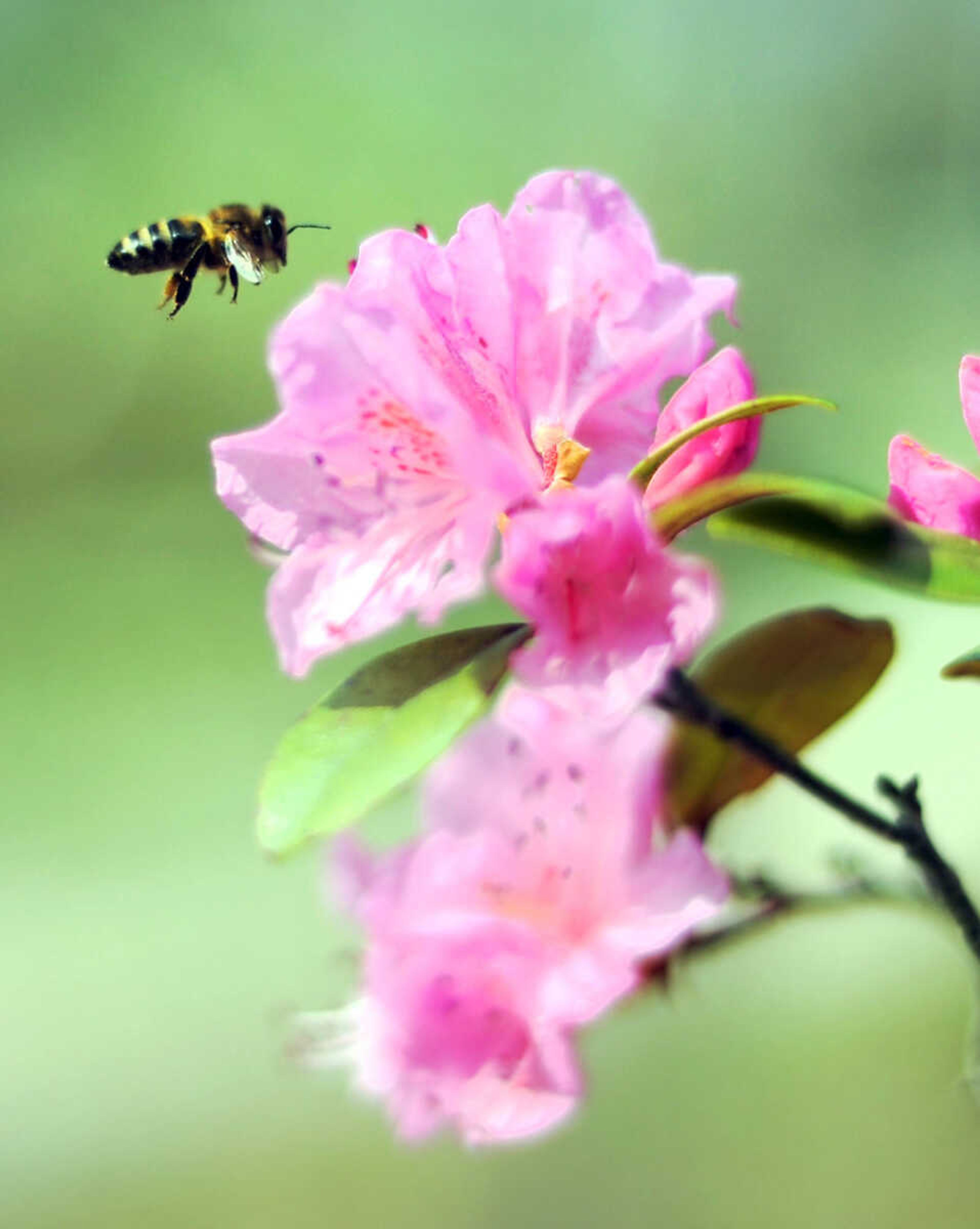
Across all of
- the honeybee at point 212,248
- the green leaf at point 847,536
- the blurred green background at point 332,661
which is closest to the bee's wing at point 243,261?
the honeybee at point 212,248

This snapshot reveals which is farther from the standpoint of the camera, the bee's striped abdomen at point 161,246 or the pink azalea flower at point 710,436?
the bee's striped abdomen at point 161,246

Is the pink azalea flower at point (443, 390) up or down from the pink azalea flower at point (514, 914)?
up

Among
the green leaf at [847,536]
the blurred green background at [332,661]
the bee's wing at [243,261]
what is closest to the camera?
the green leaf at [847,536]

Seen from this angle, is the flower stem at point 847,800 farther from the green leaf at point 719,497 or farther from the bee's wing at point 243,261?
the bee's wing at point 243,261

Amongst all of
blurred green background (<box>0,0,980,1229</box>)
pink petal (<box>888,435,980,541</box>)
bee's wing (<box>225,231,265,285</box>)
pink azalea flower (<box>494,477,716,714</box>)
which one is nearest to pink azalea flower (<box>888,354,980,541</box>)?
pink petal (<box>888,435,980,541</box>)

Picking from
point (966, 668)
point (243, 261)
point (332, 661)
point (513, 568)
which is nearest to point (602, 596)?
point (513, 568)

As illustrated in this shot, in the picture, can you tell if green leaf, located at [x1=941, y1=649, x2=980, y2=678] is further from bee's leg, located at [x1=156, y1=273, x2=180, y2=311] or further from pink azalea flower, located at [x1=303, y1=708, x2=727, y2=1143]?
bee's leg, located at [x1=156, y1=273, x2=180, y2=311]

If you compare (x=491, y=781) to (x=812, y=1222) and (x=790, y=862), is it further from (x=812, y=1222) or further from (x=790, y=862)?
(x=790, y=862)
